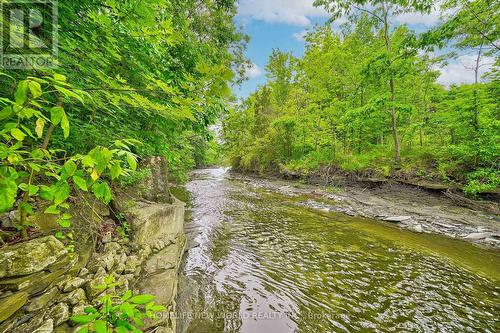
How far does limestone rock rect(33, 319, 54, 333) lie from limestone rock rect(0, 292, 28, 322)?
0.77 feet

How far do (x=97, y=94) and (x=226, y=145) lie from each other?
29.2 meters

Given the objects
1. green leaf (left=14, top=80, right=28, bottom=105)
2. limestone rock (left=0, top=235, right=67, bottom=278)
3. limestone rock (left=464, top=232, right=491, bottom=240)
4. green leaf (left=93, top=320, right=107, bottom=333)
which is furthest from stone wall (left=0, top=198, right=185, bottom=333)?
limestone rock (left=464, top=232, right=491, bottom=240)

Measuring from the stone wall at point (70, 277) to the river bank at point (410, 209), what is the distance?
772cm

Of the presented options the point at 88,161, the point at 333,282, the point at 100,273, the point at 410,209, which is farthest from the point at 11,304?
the point at 410,209

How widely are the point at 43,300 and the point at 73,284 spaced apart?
0.30 metres

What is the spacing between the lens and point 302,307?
338 cm

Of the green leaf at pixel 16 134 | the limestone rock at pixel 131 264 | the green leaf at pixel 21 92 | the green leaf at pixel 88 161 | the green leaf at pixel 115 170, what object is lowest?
the limestone rock at pixel 131 264

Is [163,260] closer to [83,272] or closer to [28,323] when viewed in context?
[83,272]

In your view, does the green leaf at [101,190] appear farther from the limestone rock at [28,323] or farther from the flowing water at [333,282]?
the flowing water at [333,282]

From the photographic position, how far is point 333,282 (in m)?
4.03

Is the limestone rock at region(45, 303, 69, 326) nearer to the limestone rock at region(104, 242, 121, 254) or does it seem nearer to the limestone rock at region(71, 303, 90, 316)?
the limestone rock at region(71, 303, 90, 316)

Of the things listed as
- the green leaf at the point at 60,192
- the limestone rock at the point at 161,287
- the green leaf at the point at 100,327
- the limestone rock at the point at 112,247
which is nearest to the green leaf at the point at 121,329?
the green leaf at the point at 100,327

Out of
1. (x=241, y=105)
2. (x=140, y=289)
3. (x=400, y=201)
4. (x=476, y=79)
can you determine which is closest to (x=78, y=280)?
(x=140, y=289)

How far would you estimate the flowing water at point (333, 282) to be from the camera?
121 inches
